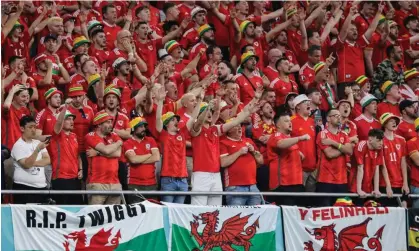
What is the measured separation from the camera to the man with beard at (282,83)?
20516mm

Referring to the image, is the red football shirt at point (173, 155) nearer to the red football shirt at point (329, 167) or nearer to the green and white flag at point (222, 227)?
the green and white flag at point (222, 227)

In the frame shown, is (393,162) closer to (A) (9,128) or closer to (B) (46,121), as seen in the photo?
(B) (46,121)

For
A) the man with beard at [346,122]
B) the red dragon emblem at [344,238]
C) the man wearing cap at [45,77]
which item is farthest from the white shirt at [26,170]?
the man with beard at [346,122]

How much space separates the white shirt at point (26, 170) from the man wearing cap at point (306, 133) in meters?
4.29

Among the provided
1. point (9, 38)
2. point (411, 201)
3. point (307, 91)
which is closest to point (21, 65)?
point (9, 38)

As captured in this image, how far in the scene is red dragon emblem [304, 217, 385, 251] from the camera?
1741 cm

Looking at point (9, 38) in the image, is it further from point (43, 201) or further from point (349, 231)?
point (349, 231)

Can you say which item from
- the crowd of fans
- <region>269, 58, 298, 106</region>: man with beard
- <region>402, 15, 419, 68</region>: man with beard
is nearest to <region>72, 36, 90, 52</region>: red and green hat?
the crowd of fans

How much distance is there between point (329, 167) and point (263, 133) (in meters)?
1.40

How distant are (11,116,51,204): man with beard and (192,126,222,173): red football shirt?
2.33m

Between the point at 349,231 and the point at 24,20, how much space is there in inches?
289

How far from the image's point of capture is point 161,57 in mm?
20000

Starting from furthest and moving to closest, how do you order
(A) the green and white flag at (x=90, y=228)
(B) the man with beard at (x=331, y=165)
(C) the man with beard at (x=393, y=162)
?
1. (C) the man with beard at (x=393, y=162)
2. (B) the man with beard at (x=331, y=165)
3. (A) the green and white flag at (x=90, y=228)

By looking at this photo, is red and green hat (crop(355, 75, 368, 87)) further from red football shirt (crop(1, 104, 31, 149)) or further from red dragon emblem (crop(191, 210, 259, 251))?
red football shirt (crop(1, 104, 31, 149))
